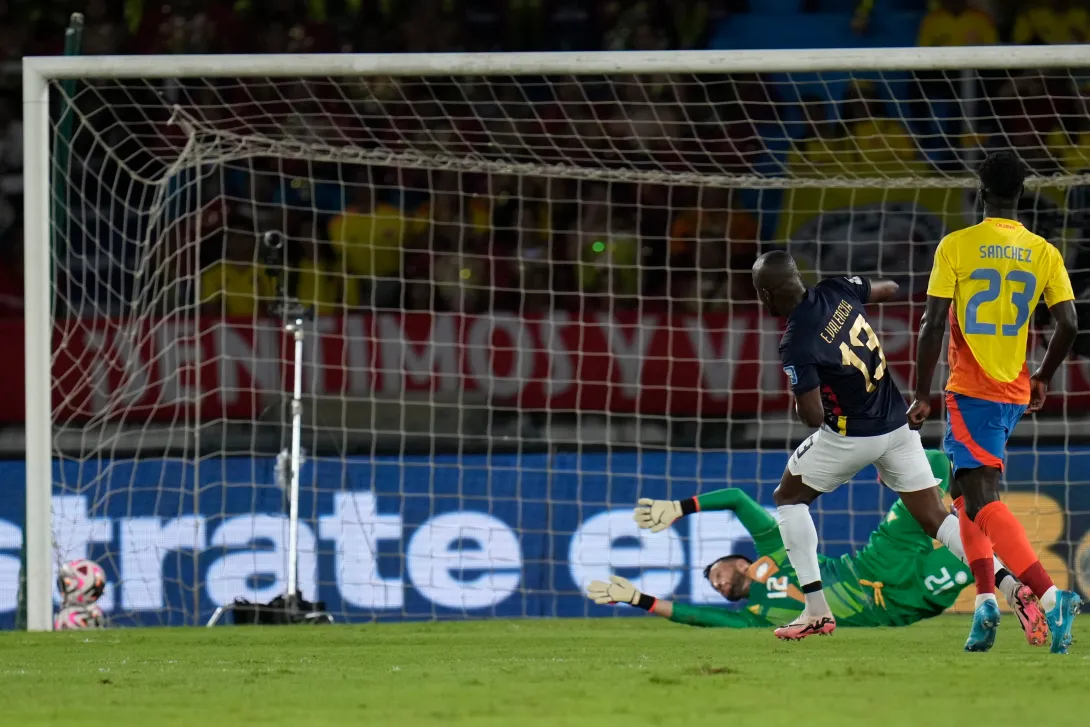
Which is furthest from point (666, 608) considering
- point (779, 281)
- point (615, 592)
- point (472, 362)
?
point (472, 362)

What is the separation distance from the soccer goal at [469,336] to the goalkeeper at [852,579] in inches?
57.9

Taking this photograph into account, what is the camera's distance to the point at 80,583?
8500 millimetres

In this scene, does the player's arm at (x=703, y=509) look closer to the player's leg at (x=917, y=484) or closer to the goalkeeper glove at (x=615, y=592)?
the goalkeeper glove at (x=615, y=592)

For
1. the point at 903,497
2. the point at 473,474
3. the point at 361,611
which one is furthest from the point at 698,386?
the point at 903,497

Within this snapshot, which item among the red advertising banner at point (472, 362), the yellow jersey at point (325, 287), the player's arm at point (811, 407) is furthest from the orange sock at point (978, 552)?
the yellow jersey at point (325, 287)

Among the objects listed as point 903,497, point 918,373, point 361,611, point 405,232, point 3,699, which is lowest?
point 361,611

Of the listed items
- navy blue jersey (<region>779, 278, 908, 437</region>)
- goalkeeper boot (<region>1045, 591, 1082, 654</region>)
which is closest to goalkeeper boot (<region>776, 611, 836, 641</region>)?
navy blue jersey (<region>779, 278, 908, 437</region>)

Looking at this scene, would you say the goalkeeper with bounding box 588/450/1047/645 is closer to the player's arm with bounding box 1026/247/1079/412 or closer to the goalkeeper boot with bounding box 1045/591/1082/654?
the player's arm with bounding box 1026/247/1079/412

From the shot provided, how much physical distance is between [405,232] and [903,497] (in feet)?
19.3

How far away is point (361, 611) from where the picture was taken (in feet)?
30.1

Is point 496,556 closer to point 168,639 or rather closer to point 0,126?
point 168,639

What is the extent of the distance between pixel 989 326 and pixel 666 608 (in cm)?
250

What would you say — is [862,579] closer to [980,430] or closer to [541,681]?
[980,430]

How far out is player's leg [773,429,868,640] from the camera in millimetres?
5738
